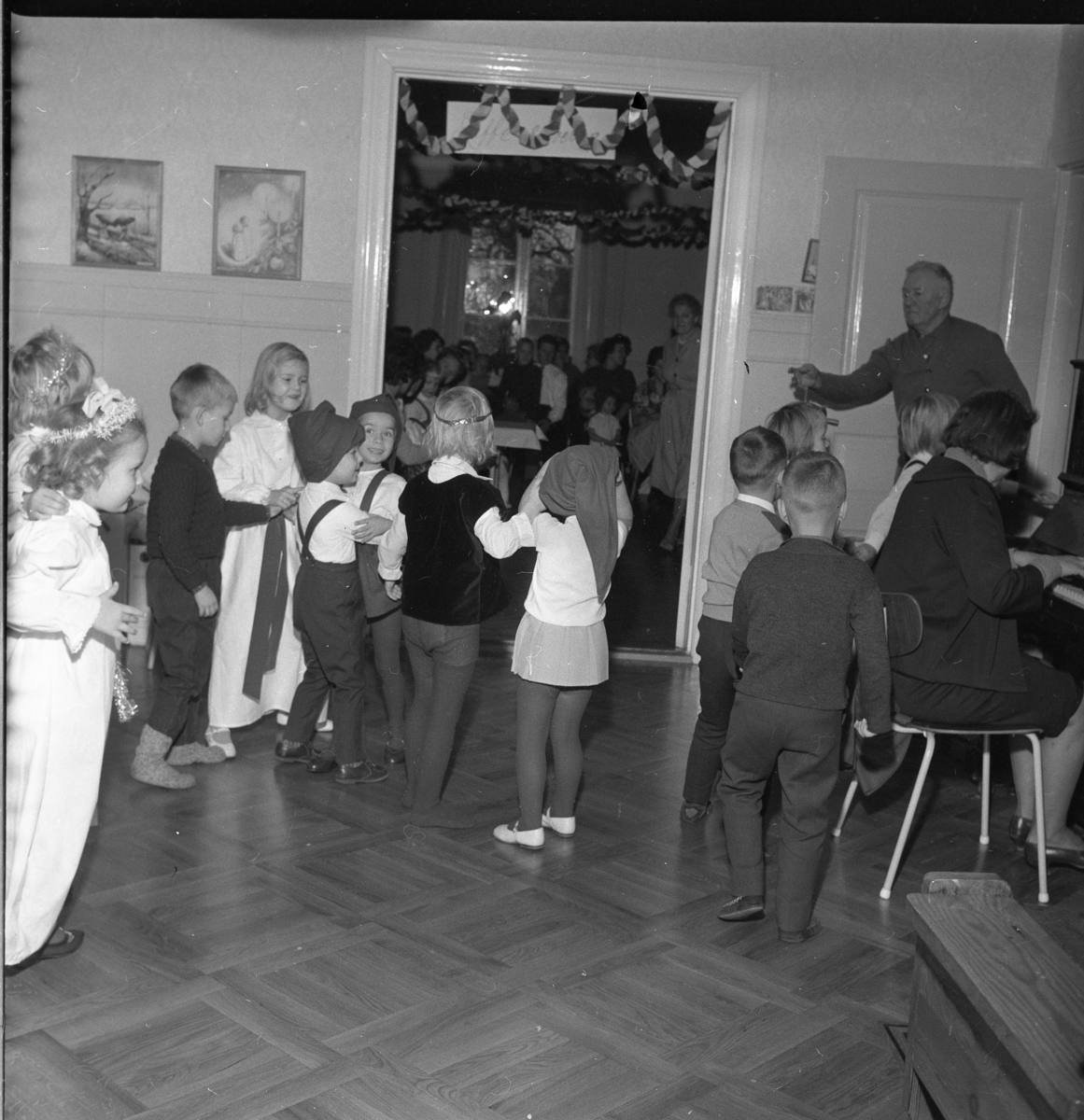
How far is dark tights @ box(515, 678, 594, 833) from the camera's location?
8.81 feet

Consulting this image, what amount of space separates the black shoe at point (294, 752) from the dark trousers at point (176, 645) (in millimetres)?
328

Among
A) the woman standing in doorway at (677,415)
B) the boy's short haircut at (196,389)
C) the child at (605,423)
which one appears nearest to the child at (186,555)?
the boy's short haircut at (196,389)

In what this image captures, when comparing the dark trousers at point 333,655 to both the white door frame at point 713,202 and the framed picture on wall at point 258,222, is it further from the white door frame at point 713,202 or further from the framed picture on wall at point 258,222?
the framed picture on wall at point 258,222

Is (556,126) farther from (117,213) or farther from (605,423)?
(117,213)

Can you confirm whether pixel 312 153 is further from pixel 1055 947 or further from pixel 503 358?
pixel 1055 947

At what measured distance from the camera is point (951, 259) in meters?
2.57

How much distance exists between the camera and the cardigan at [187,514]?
2.24 m

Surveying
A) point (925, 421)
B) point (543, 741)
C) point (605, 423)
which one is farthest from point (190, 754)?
point (925, 421)

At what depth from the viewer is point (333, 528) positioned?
2.77m

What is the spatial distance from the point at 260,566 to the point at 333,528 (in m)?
0.19

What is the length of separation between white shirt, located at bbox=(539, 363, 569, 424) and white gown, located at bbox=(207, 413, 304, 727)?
49 centimetres

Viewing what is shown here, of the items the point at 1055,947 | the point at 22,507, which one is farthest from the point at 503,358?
the point at 1055,947

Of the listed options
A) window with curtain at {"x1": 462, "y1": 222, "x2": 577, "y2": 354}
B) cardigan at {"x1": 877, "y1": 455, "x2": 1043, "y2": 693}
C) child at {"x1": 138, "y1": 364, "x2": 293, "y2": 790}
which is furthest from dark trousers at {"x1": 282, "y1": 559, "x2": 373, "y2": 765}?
cardigan at {"x1": 877, "y1": 455, "x2": 1043, "y2": 693}

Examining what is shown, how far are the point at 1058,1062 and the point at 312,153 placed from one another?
5.80 feet
